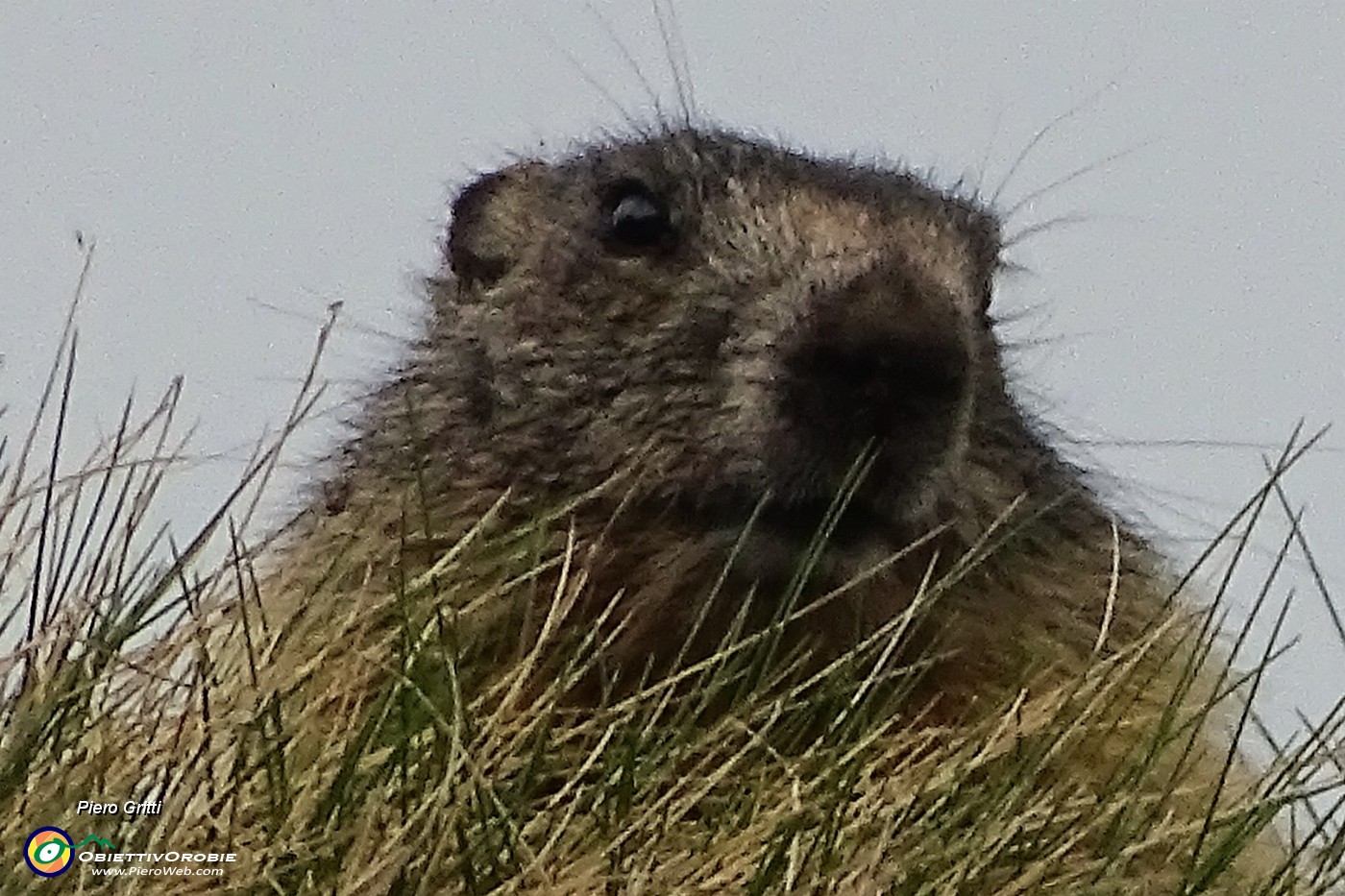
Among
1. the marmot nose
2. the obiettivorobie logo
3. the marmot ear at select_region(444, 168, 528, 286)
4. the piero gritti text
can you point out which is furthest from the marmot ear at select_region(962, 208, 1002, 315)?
the obiettivorobie logo

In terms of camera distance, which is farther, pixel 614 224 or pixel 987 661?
pixel 614 224

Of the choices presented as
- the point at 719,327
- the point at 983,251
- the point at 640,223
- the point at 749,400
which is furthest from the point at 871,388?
the point at 983,251

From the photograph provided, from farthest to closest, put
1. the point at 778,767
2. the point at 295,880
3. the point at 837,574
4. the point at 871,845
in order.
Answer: the point at 837,574 → the point at 778,767 → the point at 871,845 → the point at 295,880

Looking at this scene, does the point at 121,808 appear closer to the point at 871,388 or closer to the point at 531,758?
the point at 531,758

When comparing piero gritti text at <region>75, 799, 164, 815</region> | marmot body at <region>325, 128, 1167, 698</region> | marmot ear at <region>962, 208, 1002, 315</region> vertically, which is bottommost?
piero gritti text at <region>75, 799, 164, 815</region>

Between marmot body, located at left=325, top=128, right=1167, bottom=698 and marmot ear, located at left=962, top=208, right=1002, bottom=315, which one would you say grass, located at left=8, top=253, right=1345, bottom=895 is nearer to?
marmot body, located at left=325, top=128, right=1167, bottom=698

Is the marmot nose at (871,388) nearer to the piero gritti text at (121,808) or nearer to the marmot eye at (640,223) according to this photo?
the marmot eye at (640,223)

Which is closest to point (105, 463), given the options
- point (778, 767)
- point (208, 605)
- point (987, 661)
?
point (208, 605)

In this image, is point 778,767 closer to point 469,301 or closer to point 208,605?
point 208,605
